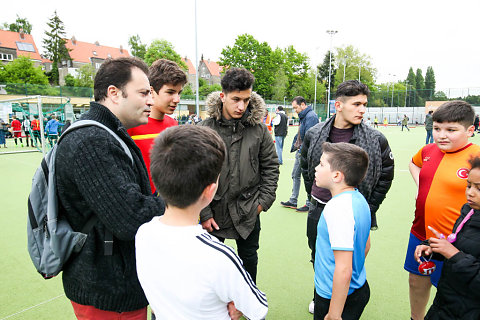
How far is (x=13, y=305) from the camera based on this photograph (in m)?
2.77

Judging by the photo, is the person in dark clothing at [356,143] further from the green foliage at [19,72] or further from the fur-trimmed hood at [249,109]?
the green foliage at [19,72]

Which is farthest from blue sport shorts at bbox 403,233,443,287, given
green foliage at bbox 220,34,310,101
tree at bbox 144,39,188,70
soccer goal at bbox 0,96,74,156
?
tree at bbox 144,39,188,70

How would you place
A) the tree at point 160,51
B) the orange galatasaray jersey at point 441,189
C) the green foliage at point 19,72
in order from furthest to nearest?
the tree at point 160,51, the green foliage at point 19,72, the orange galatasaray jersey at point 441,189

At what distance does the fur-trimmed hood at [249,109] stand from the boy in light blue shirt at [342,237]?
85 centimetres

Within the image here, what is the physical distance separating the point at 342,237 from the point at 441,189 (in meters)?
1.21

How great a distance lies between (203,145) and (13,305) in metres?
2.96

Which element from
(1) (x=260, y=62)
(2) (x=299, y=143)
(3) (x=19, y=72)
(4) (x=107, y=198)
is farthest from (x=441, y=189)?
(1) (x=260, y=62)

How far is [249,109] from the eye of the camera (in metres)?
2.57

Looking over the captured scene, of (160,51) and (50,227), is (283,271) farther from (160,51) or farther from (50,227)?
(160,51)

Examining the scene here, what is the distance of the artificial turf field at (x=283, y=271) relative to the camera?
8.91 ft

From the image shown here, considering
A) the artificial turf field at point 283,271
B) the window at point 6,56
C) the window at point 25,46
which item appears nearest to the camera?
the artificial turf field at point 283,271

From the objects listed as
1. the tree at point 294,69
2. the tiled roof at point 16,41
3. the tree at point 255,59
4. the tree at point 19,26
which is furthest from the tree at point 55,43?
the tree at point 294,69

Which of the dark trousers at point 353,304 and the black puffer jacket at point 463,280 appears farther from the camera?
the dark trousers at point 353,304

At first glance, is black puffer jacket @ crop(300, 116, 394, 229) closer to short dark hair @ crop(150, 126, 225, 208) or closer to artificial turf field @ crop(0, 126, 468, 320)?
artificial turf field @ crop(0, 126, 468, 320)
